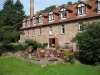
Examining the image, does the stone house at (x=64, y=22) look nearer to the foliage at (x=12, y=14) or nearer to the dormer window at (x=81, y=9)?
the dormer window at (x=81, y=9)

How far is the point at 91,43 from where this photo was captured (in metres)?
25.5

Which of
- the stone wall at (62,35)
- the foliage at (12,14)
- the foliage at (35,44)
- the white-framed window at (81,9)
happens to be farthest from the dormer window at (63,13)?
the foliage at (12,14)

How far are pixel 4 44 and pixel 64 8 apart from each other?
13.1 m

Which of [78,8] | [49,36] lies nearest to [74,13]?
[78,8]

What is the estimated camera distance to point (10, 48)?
42.0 metres

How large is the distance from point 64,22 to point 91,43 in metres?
13.1

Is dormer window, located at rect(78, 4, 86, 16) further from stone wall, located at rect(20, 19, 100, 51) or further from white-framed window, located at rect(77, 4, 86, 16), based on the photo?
stone wall, located at rect(20, 19, 100, 51)

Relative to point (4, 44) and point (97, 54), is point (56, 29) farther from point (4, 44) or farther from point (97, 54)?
point (97, 54)

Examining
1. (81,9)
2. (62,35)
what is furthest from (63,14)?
(81,9)

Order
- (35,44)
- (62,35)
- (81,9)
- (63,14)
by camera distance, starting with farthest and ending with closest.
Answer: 1. (35,44)
2. (63,14)
3. (62,35)
4. (81,9)

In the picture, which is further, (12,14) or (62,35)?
(12,14)

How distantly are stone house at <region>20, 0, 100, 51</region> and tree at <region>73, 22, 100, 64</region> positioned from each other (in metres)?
5.38

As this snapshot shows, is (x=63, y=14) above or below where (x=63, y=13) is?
below

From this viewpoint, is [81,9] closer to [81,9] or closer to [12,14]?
[81,9]
